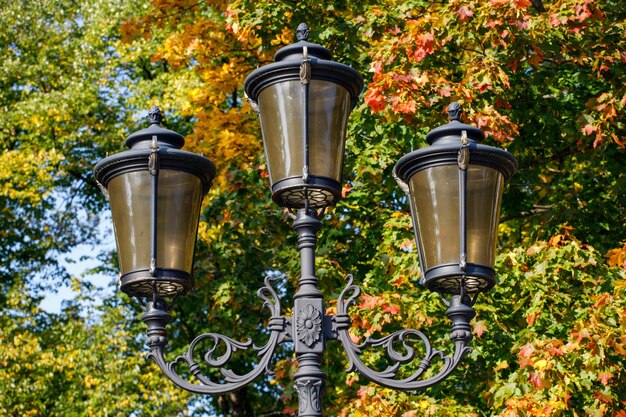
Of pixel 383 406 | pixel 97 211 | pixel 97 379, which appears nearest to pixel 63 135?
pixel 97 211

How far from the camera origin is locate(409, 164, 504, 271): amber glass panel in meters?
5.18

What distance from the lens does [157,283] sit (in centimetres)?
520

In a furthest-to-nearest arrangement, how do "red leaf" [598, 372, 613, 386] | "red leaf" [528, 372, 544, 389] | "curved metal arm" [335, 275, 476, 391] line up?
"red leaf" [528, 372, 544, 389]
"red leaf" [598, 372, 613, 386]
"curved metal arm" [335, 275, 476, 391]

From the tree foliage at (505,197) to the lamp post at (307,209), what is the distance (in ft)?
16.9

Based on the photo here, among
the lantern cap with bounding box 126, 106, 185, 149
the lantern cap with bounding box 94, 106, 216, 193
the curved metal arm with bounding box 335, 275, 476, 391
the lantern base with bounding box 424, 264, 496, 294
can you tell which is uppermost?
the lantern cap with bounding box 126, 106, 185, 149

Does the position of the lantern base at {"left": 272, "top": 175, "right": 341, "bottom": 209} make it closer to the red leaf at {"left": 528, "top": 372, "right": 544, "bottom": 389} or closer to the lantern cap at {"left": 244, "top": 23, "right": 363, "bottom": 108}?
the lantern cap at {"left": 244, "top": 23, "right": 363, "bottom": 108}

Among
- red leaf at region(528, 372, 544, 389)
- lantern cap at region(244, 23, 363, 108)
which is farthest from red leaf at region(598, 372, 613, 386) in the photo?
lantern cap at region(244, 23, 363, 108)

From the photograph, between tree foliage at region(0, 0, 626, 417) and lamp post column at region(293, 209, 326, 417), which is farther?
tree foliage at region(0, 0, 626, 417)

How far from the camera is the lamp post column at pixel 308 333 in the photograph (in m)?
4.97

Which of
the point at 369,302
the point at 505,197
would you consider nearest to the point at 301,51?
the point at 369,302

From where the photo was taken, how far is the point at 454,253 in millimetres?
5168

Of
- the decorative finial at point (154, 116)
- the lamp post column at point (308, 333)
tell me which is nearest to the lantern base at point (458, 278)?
the lamp post column at point (308, 333)

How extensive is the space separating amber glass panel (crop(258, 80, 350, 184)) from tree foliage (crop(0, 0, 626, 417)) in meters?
5.51

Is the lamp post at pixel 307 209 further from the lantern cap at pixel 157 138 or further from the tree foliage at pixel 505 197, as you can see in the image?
the tree foliage at pixel 505 197
